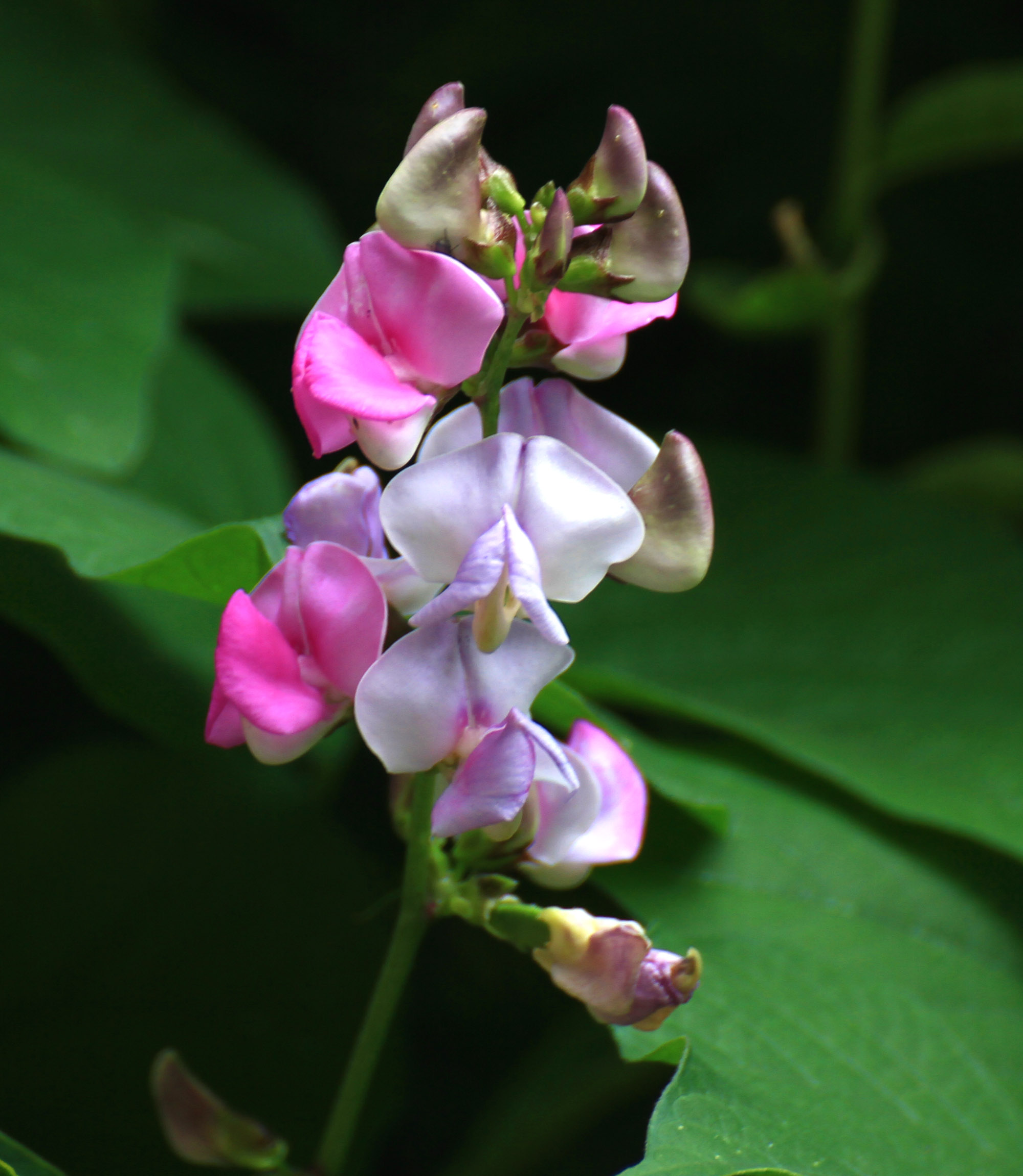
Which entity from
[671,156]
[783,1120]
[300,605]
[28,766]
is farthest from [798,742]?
[671,156]

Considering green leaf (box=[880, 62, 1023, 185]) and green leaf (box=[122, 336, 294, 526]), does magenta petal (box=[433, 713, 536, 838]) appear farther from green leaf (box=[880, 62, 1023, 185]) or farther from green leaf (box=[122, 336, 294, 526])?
green leaf (box=[880, 62, 1023, 185])

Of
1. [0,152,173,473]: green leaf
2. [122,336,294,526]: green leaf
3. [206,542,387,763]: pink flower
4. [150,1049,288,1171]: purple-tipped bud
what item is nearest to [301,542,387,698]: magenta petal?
[206,542,387,763]: pink flower

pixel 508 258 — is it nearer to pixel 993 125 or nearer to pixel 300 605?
pixel 300 605

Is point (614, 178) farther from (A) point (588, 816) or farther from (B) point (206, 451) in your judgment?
(B) point (206, 451)

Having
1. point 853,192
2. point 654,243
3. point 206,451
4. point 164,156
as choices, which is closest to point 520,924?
point 654,243

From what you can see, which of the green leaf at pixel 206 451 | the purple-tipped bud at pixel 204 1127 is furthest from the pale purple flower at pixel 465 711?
the green leaf at pixel 206 451

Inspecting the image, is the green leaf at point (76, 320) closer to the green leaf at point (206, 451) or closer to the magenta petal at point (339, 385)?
the green leaf at point (206, 451)
